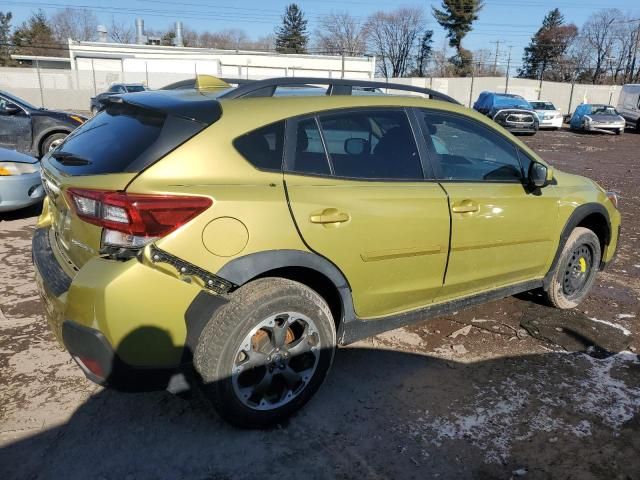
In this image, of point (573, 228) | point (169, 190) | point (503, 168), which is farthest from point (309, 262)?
point (573, 228)

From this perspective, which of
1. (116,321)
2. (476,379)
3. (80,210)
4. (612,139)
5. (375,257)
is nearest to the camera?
(116,321)

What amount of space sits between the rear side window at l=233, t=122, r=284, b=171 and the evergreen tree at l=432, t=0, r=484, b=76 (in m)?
71.6

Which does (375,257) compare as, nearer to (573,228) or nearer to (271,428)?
(271,428)

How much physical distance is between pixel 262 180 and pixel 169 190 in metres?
0.45

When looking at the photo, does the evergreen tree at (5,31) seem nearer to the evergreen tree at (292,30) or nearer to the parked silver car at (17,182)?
the evergreen tree at (292,30)

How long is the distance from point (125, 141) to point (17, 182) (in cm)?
434

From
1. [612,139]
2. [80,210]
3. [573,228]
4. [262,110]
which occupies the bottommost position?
[612,139]

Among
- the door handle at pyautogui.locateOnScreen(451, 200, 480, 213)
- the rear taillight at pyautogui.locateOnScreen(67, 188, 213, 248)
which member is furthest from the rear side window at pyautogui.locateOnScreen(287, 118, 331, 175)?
the door handle at pyautogui.locateOnScreen(451, 200, 480, 213)

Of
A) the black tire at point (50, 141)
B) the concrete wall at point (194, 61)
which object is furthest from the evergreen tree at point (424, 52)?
the black tire at point (50, 141)

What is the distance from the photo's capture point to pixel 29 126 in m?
9.41

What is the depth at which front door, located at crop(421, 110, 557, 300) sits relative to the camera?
3.28m

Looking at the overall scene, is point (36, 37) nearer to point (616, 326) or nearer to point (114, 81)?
point (114, 81)

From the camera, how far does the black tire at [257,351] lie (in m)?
2.43

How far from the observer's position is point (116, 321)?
87.7 inches
